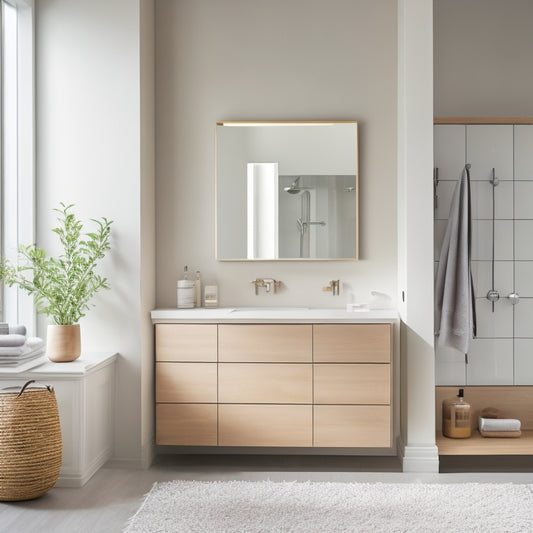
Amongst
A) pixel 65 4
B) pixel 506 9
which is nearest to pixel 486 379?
pixel 506 9

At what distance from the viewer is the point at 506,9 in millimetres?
3566

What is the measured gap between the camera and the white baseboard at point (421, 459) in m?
3.12

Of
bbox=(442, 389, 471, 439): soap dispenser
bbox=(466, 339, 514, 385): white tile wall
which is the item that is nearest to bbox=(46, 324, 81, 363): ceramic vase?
bbox=(442, 389, 471, 439): soap dispenser

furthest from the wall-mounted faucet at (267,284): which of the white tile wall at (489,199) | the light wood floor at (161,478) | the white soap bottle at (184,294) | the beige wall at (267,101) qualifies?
the white tile wall at (489,199)

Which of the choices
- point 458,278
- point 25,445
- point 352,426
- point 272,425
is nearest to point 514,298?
point 458,278

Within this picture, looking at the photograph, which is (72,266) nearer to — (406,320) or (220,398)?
(220,398)

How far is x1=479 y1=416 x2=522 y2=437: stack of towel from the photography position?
324 cm

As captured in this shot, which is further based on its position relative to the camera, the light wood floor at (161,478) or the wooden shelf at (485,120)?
the wooden shelf at (485,120)

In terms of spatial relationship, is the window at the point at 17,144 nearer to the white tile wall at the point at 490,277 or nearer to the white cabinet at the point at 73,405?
the white cabinet at the point at 73,405

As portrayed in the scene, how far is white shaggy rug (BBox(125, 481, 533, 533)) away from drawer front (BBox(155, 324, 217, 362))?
2.20ft

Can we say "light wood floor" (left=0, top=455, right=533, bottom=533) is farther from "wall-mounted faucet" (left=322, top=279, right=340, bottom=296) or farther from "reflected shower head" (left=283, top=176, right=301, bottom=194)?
"reflected shower head" (left=283, top=176, right=301, bottom=194)

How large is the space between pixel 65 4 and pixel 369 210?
2.14 m

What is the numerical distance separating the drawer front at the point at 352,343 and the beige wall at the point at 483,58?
1.47 m

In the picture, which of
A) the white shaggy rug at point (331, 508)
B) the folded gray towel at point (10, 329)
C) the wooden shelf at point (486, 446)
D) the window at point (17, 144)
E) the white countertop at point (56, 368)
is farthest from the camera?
the window at point (17, 144)
